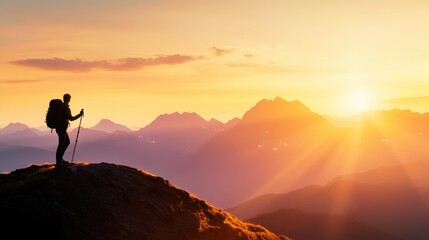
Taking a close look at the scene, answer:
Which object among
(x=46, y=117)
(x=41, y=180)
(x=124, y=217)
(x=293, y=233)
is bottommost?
(x=293, y=233)

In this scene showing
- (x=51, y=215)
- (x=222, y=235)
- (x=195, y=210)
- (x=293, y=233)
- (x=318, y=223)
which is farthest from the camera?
(x=318, y=223)

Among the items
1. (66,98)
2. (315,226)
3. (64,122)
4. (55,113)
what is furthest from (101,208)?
(315,226)

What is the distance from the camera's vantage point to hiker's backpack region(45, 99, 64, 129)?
2578 centimetres

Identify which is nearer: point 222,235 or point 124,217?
point 124,217

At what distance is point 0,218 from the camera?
19781mm

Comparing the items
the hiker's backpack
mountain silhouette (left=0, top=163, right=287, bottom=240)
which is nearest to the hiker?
the hiker's backpack

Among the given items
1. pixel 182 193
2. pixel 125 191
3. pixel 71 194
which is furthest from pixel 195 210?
pixel 71 194

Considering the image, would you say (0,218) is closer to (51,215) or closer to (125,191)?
(51,215)

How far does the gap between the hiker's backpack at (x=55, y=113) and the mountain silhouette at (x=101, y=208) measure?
3317mm

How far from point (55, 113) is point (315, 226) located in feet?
510

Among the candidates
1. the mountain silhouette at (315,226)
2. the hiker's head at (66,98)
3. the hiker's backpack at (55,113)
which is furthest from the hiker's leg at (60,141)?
the mountain silhouette at (315,226)

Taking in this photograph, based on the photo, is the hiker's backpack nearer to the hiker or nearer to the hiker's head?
the hiker

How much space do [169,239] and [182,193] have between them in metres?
7.69

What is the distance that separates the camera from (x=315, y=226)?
543 ft
